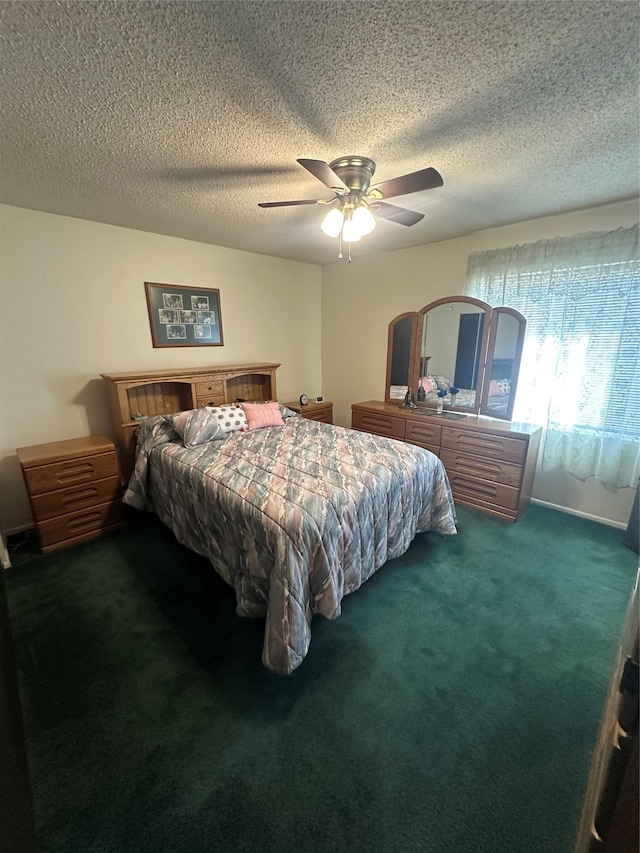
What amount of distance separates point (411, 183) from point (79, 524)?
3.20m

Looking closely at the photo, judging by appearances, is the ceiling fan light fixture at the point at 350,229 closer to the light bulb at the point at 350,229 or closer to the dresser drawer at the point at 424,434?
the light bulb at the point at 350,229

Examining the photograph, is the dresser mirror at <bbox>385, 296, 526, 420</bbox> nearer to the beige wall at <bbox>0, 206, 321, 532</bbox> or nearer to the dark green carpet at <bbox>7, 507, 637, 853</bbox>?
the dark green carpet at <bbox>7, 507, 637, 853</bbox>

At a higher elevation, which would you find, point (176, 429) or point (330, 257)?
point (330, 257)

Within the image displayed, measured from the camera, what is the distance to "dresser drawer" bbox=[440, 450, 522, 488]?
9.27 ft

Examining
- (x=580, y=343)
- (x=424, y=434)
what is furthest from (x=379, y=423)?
(x=580, y=343)

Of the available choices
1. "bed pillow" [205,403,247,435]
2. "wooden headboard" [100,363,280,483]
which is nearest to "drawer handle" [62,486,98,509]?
"wooden headboard" [100,363,280,483]

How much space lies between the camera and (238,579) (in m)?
1.83

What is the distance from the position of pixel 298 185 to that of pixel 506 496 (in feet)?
9.42

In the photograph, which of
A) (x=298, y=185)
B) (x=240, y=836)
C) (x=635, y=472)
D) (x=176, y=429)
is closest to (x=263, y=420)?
(x=176, y=429)

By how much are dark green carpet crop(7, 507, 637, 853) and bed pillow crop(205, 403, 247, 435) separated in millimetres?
1173

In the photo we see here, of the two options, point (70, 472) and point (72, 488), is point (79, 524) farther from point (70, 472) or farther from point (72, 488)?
point (70, 472)

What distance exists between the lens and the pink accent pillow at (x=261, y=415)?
316cm

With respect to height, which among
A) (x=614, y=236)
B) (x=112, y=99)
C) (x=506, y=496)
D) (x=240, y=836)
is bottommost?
(x=240, y=836)

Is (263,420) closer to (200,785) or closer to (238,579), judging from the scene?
(238,579)
